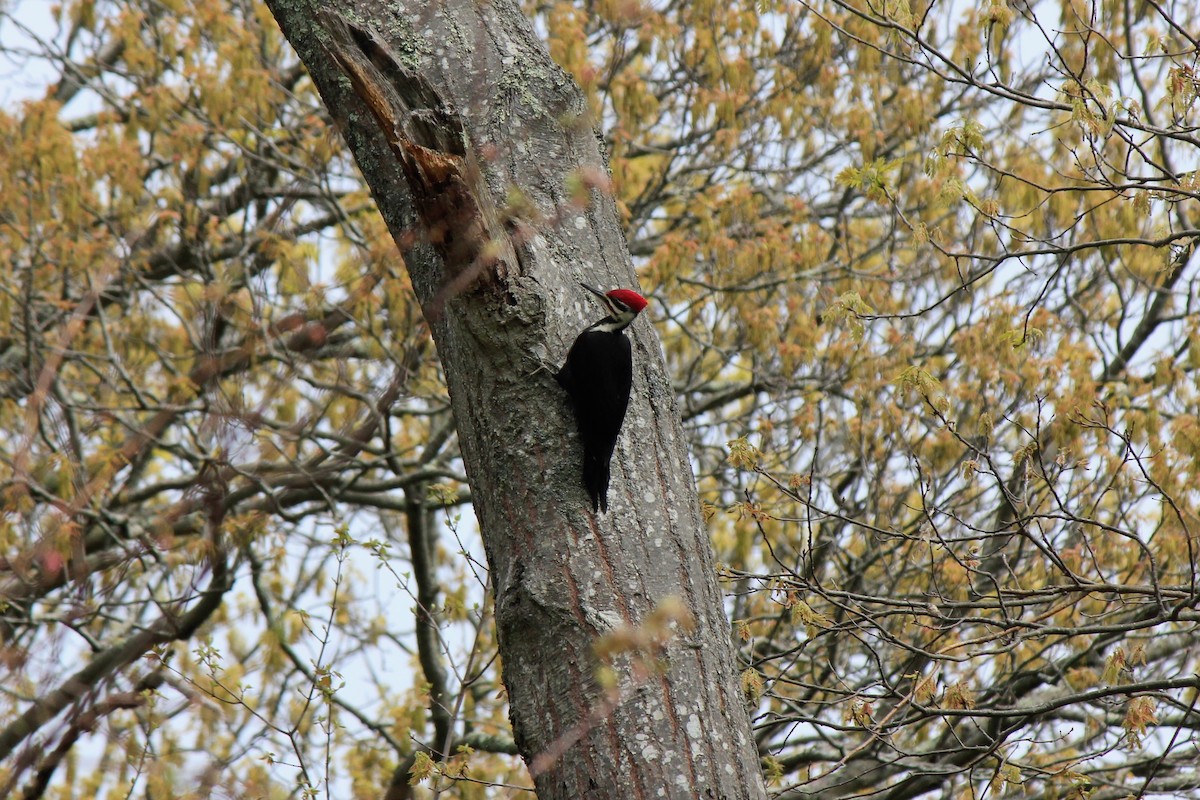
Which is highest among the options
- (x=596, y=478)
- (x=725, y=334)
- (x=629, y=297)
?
(x=725, y=334)

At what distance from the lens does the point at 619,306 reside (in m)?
2.76

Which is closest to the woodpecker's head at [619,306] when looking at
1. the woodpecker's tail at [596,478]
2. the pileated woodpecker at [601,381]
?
the pileated woodpecker at [601,381]

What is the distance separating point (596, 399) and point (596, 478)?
171mm

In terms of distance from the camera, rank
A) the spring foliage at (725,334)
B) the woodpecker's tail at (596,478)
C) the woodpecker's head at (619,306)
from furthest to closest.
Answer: the spring foliage at (725,334), the woodpecker's head at (619,306), the woodpecker's tail at (596,478)

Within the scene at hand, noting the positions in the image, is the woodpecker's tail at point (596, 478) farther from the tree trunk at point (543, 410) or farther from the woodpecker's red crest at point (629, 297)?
the woodpecker's red crest at point (629, 297)

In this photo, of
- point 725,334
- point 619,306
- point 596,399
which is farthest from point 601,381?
point 725,334

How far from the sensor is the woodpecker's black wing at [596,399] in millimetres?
2465

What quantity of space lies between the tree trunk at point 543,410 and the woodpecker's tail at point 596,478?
0.02 metres

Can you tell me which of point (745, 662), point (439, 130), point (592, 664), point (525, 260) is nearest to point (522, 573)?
point (592, 664)

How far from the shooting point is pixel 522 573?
2387mm

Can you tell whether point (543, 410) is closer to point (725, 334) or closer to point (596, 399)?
point (596, 399)

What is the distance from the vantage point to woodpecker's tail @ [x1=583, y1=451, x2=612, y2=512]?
242 cm

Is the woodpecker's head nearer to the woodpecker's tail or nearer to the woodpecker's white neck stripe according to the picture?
the woodpecker's white neck stripe

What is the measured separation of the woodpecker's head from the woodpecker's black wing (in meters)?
0.09
